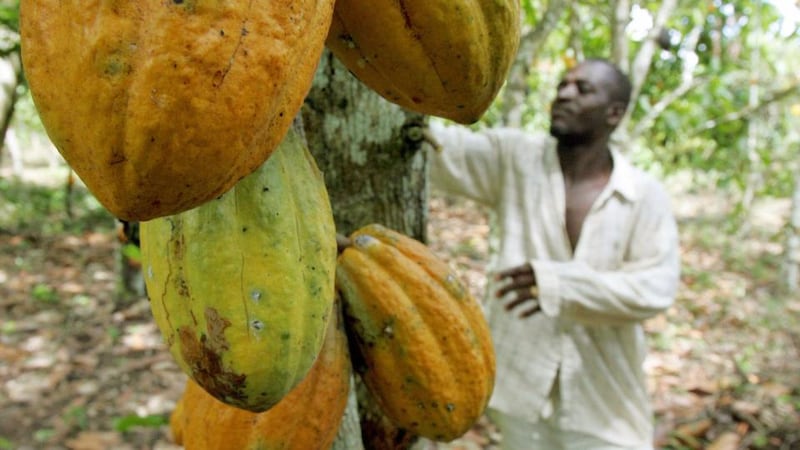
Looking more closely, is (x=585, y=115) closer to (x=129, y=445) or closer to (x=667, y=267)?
(x=667, y=267)

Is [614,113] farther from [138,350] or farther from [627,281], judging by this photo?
[138,350]

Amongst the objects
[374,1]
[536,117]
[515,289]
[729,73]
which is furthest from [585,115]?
[536,117]

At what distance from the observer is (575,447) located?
2.48 m

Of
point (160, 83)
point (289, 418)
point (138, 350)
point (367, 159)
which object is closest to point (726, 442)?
point (138, 350)

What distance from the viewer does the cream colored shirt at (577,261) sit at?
2.38m

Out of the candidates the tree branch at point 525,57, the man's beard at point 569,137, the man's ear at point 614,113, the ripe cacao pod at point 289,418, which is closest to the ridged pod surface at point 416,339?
the ripe cacao pod at point 289,418

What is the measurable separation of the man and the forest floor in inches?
30.1

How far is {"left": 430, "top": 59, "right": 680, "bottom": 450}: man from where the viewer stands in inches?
94.0

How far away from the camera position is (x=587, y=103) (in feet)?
8.03

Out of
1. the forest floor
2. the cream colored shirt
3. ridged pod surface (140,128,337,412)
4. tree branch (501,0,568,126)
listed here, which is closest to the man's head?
the cream colored shirt

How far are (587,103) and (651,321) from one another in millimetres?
Result: 2685

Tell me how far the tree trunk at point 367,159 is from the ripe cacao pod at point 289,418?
259 mm

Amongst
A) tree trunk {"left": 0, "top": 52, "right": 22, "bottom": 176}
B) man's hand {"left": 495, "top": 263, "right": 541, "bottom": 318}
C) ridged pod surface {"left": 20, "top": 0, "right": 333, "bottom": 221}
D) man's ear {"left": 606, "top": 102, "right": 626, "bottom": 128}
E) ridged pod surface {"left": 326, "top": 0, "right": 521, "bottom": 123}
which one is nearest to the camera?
ridged pod surface {"left": 20, "top": 0, "right": 333, "bottom": 221}

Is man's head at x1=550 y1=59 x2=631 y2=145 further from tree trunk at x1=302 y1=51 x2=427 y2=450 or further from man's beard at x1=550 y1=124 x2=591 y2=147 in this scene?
tree trunk at x1=302 y1=51 x2=427 y2=450
